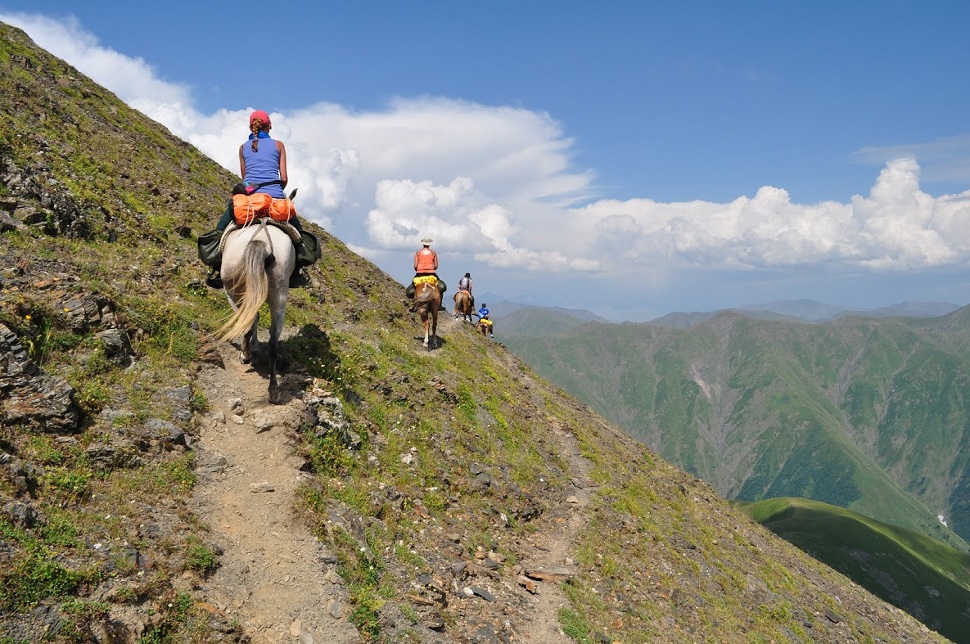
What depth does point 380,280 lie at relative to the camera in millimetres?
31625

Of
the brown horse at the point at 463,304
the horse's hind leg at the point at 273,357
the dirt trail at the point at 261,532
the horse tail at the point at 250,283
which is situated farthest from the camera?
the brown horse at the point at 463,304

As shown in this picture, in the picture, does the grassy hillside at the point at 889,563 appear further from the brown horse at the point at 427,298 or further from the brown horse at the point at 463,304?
the brown horse at the point at 427,298

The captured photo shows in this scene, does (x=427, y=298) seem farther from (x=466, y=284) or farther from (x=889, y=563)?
(x=889, y=563)

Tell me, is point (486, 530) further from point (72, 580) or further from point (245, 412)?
point (72, 580)

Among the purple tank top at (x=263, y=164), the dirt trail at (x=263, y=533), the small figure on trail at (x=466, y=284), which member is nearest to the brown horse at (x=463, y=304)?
the small figure on trail at (x=466, y=284)

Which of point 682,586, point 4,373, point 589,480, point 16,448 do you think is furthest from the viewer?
point 589,480

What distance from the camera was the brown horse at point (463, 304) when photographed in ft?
115

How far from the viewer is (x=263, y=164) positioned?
12195 millimetres

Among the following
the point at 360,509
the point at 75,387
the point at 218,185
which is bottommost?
the point at 360,509

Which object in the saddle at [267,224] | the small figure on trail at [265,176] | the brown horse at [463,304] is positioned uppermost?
the small figure on trail at [265,176]

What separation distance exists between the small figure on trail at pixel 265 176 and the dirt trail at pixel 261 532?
3.32 m

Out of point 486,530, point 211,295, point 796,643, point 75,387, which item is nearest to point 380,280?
point 211,295

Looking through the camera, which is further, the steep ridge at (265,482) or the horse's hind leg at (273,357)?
the horse's hind leg at (273,357)

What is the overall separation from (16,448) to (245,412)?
3.94 meters
